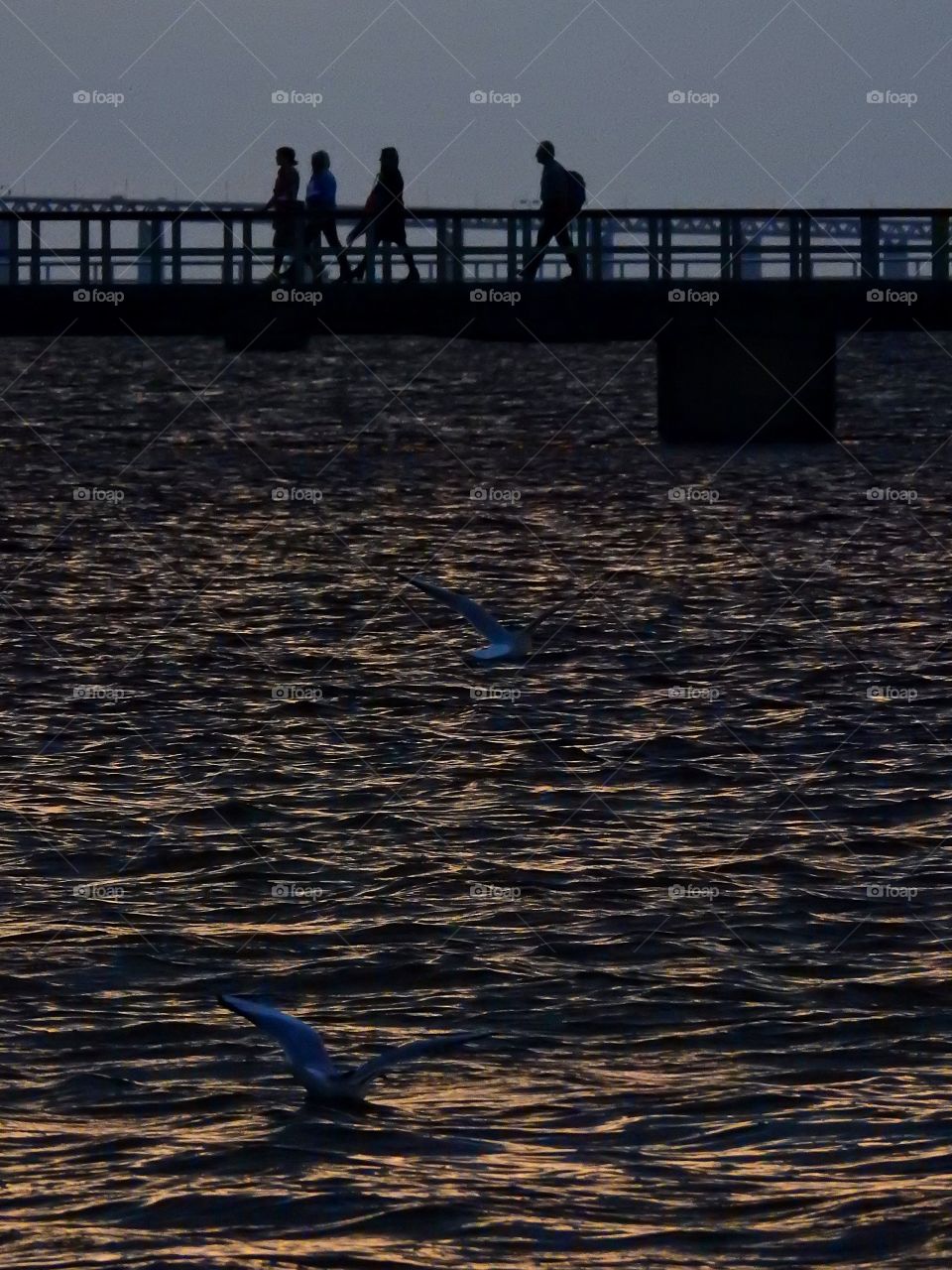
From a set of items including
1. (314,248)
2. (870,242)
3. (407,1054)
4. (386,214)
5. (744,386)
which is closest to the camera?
(407,1054)

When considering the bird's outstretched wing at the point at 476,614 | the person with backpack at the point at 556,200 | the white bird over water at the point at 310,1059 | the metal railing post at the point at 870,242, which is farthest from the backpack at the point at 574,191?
the white bird over water at the point at 310,1059

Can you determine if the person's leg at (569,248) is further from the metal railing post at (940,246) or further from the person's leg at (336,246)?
the metal railing post at (940,246)

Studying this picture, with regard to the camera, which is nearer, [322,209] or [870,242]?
[322,209]

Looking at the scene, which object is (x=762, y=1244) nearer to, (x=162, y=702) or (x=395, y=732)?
(x=395, y=732)

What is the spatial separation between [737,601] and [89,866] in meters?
9.20

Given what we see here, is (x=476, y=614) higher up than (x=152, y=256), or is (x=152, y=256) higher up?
(x=152, y=256)

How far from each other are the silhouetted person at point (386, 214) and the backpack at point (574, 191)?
1664 mm

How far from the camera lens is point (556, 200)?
89.4 feet

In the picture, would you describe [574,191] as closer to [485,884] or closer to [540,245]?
[540,245]

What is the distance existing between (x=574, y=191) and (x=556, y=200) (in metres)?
0.21

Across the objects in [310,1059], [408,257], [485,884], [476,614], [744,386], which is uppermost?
[408,257]

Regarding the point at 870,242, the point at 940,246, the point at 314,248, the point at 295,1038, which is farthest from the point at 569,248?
the point at 295,1038

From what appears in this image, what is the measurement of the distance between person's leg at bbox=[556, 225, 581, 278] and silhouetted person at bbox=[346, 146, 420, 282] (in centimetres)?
156

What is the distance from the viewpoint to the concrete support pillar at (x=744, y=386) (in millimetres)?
30422
